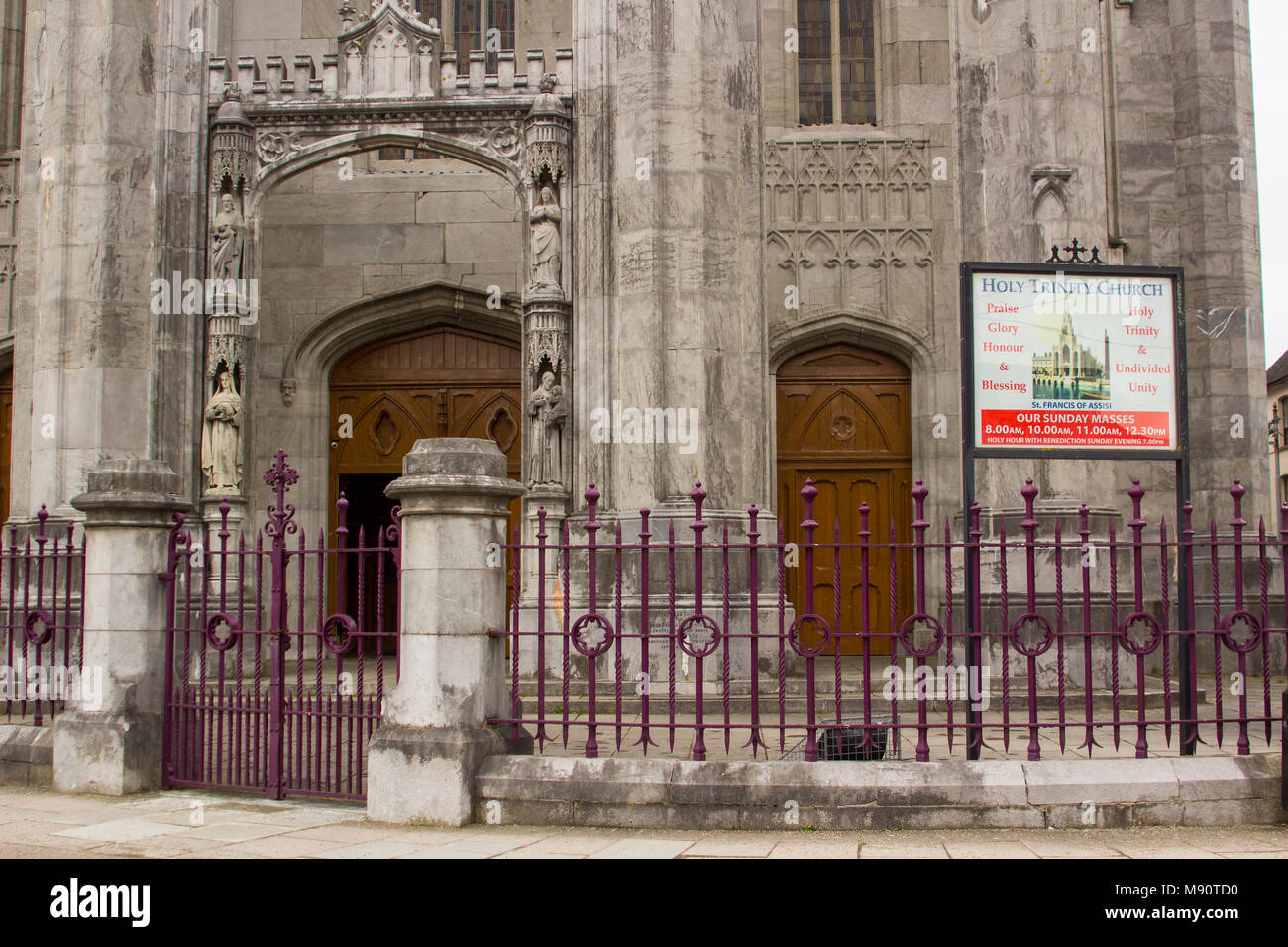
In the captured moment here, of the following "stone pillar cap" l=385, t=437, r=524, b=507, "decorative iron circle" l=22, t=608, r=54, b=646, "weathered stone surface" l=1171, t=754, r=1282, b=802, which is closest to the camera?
"weathered stone surface" l=1171, t=754, r=1282, b=802

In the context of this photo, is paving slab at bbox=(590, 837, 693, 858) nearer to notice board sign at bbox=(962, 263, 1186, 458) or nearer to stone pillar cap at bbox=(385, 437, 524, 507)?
stone pillar cap at bbox=(385, 437, 524, 507)

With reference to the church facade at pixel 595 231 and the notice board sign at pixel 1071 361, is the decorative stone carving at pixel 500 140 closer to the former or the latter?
the church facade at pixel 595 231

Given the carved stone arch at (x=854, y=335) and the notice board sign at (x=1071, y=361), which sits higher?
the carved stone arch at (x=854, y=335)

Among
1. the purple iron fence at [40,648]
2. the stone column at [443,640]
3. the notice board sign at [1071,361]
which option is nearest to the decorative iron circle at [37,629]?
the purple iron fence at [40,648]

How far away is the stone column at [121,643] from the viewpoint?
27.0 feet

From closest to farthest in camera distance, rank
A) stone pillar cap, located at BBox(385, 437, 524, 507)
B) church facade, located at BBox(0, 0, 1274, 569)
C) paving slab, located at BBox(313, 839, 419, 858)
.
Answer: paving slab, located at BBox(313, 839, 419, 858) < stone pillar cap, located at BBox(385, 437, 524, 507) < church facade, located at BBox(0, 0, 1274, 569)

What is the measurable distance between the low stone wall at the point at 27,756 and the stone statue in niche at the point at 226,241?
625 cm

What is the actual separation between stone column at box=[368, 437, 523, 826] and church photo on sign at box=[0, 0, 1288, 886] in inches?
1.1

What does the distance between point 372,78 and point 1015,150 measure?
7103 millimetres

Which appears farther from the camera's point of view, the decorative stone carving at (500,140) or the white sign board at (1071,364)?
the decorative stone carving at (500,140)

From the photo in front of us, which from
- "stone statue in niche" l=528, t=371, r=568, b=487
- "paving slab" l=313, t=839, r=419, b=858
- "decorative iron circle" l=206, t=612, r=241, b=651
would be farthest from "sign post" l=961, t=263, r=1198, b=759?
"stone statue in niche" l=528, t=371, r=568, b=487

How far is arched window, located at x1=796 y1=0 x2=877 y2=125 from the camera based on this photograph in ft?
52.9

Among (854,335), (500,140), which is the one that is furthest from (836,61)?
(500,140)

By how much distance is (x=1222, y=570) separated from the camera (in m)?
15.0
